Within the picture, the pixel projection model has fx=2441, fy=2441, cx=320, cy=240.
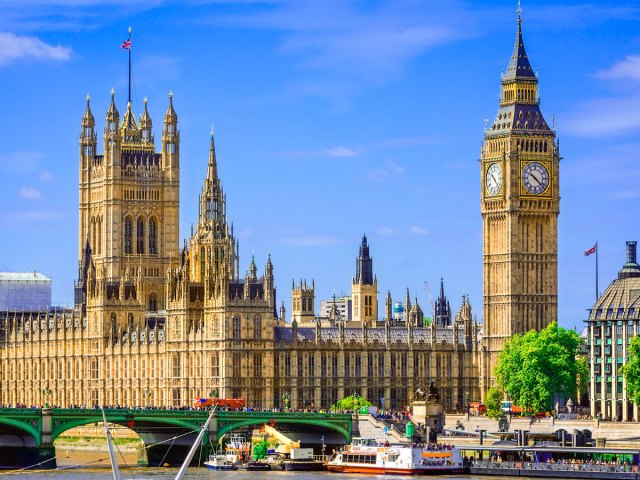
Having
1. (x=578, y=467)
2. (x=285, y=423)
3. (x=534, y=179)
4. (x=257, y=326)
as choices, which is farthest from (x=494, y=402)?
(x=578, y=467)

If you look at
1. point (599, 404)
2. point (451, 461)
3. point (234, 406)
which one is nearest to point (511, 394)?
point (599, 404)

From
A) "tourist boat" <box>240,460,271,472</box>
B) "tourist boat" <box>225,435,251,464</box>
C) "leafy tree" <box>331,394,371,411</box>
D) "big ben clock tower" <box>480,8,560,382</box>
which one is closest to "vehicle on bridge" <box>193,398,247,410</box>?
"leafy tree" <box>331,394,371,411</box>

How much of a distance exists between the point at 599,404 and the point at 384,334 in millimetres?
23396

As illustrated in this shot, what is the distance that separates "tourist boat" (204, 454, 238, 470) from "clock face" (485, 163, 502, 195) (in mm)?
46174

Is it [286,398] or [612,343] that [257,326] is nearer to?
[286,398]

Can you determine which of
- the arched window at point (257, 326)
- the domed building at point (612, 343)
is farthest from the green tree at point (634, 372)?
the arched window at point (257, 326)

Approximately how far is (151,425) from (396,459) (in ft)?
68.5

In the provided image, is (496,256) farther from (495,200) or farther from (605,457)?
(605,457)

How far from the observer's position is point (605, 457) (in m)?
152

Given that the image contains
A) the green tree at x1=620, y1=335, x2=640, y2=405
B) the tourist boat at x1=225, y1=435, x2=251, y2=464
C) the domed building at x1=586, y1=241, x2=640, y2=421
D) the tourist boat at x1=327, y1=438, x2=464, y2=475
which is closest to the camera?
the tourist boat at x1=327, y1=438, x2=464, y2=475

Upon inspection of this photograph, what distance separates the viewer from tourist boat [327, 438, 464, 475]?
503 ft

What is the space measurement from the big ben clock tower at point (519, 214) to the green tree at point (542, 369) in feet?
28.7

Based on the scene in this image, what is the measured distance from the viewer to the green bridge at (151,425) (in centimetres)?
16100

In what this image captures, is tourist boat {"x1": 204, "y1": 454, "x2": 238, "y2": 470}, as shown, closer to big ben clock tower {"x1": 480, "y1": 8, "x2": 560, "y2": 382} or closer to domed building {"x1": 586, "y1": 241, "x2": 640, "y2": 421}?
domed building {"x1": 586, "y1": 241, "x2": 640, "y2": 421}
